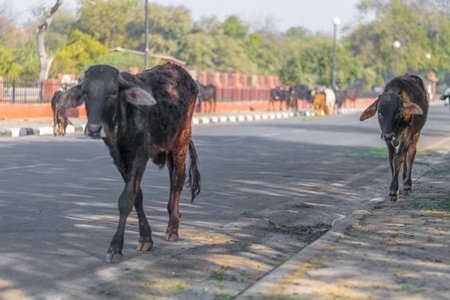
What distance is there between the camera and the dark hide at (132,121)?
21.4ft

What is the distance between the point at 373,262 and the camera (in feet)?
20.5

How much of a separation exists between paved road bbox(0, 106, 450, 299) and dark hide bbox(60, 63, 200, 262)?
33cm

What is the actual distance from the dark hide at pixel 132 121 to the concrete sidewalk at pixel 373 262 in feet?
4.48

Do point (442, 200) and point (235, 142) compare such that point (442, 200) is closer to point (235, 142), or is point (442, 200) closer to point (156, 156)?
point (156, 156)

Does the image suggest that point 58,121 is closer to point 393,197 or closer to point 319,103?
point 393,197

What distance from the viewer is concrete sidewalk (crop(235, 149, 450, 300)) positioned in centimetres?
534

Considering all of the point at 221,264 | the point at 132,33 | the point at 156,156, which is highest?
the point at 132,33

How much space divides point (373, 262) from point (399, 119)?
4.89 m

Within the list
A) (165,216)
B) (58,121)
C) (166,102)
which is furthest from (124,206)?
(58,121)

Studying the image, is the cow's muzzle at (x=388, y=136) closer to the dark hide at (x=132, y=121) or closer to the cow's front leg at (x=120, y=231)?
the dark hide at (x=132, y=121)

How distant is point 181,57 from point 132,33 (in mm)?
7082

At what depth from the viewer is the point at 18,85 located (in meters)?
29.2

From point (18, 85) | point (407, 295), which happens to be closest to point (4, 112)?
point (18, 85)

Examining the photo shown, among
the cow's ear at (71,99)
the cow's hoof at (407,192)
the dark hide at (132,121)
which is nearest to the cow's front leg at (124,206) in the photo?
the dark hide at (132,121)
